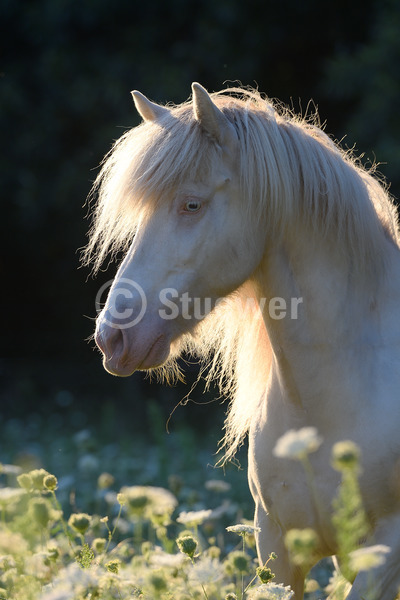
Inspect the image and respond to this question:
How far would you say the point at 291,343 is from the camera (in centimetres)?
222

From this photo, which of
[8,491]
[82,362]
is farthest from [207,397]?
[8,491]

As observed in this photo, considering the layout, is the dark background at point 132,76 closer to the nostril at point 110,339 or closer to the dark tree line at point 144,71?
→ the dark tree line at point 144,71

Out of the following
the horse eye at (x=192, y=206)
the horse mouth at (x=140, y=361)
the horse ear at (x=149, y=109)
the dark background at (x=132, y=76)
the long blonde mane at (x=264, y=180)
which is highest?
the dark background at (x=132, y=76)

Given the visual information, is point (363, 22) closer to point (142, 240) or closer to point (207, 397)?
point (207, 397)

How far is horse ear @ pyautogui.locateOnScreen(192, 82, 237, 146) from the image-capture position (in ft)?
7.03

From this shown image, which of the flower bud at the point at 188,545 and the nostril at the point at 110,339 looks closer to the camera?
the flower bud at the point at 188,545

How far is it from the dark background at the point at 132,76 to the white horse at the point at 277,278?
151 inches

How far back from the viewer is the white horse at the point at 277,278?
2.08 metres

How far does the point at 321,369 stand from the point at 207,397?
6.27 meters

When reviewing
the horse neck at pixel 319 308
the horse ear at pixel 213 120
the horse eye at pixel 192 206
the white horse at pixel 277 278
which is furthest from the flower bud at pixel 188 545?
the horse ear at pixel 213 120

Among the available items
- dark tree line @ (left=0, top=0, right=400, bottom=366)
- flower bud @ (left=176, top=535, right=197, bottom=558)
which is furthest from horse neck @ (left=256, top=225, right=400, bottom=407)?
dark tree line @ (left=0, top=0, right=400, bottom=366)
